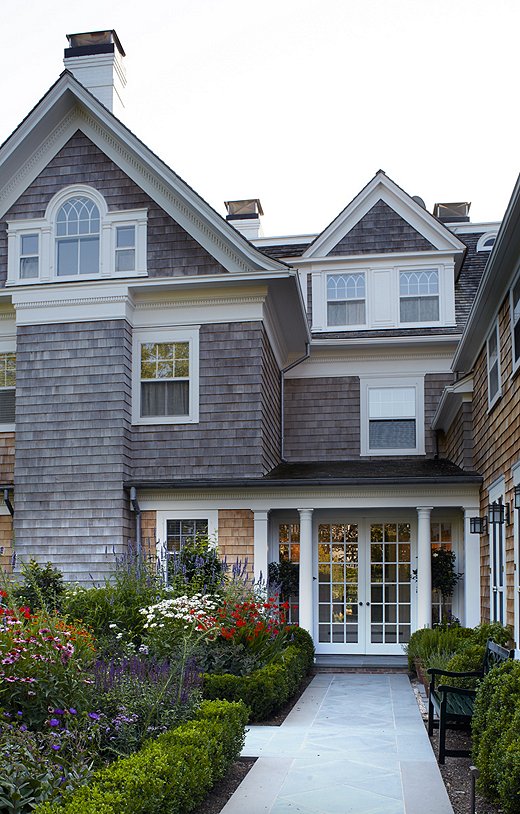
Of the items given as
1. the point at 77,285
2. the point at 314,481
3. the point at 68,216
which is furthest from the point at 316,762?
the point at 68,216

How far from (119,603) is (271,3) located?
7.75m

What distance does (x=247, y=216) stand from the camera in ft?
65.4

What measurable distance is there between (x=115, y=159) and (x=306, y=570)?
7051mm

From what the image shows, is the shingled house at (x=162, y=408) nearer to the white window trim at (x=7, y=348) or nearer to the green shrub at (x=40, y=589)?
the white window trim at (x=7, y=348)

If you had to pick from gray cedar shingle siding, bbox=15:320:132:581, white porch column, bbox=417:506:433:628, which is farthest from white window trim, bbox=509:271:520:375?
gray cedar shingle siding, bbox=15:320:132:581

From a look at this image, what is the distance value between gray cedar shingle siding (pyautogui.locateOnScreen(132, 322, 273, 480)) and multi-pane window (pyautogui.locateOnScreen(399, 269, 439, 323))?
161 inches

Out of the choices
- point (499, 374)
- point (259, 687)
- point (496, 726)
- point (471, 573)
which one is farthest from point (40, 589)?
point (496, 726)

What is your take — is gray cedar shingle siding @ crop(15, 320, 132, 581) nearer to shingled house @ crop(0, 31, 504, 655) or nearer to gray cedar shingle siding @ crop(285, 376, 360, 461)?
shingled house @ crop(0, 31, 504, 655)

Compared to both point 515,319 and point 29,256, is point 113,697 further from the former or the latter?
point 29,256

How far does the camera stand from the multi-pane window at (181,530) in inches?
542

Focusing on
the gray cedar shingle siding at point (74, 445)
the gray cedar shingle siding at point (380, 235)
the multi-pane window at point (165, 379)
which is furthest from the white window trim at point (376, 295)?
the gray cedar shingle siding at point (74, 445)

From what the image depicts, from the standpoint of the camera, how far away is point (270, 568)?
14117 millimetres

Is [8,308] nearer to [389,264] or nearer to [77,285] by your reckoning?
[77,285]

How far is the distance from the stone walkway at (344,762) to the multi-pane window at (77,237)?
7478 mm
